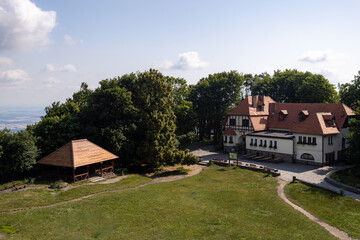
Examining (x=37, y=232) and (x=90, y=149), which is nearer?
(x=37, y=232)

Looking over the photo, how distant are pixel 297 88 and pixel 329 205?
44040 mm

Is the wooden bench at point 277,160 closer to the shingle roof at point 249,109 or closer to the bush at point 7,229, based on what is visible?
the shingle roof at point 249,109

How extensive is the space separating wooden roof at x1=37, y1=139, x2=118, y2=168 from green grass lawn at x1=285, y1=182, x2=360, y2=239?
22.4 m

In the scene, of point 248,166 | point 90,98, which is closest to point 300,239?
point 248,166

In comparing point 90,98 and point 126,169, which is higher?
point 90,98

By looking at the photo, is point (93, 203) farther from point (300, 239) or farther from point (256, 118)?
point (256, 118)

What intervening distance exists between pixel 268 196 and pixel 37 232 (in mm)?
20492

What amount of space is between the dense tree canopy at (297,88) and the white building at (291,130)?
34.0 ft

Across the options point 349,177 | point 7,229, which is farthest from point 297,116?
point 7,229

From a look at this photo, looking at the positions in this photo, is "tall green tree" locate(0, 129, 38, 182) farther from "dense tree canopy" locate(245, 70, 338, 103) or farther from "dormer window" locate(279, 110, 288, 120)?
"dense tree canopy" locate(245, 70, 338, 103)

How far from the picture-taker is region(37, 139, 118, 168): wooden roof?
104ft

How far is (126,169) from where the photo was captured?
38.8 meters

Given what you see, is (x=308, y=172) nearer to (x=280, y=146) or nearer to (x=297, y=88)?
(x=280, y=146)

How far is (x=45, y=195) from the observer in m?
27.0
